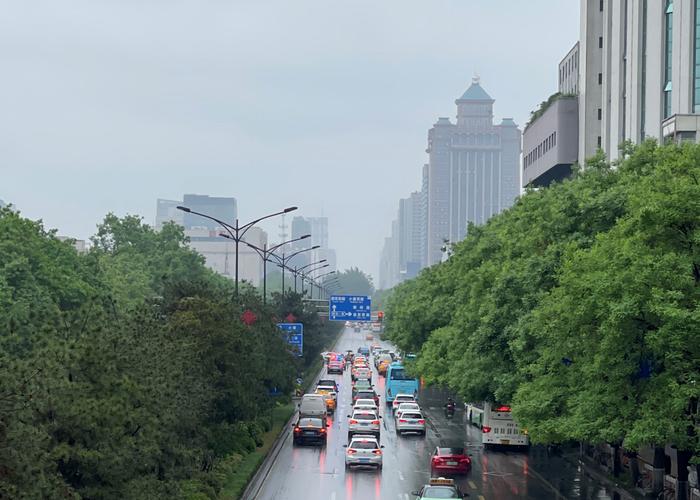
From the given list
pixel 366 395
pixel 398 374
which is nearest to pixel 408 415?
pixel 366 395

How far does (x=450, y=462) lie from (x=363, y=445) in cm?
388

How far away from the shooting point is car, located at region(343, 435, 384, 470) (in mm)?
46750

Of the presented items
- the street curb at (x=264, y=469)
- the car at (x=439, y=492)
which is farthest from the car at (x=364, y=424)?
the car at (x=439, y=492)

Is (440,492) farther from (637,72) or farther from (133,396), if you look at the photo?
(637,72)

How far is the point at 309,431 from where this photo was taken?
55750 millimetres

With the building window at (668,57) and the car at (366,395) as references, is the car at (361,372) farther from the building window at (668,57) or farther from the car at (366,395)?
the building window at (668,57)

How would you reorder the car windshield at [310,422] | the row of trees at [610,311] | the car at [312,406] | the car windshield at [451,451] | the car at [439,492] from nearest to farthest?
the row of trees at [610,311] < the car at [439,492] < the car windshield at [451,451] < the car windshield at [310,422] < the car at [312,406]

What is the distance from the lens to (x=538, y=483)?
44.6m

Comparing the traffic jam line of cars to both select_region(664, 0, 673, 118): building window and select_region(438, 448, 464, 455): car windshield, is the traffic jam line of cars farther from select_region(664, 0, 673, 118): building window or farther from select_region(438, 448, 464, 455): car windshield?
select_region(664, 0, 673, 118): building window

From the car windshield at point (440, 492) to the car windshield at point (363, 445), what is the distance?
42.9 ft

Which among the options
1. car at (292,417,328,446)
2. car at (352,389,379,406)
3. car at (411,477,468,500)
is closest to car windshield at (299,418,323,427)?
car at (292,417,328,446)

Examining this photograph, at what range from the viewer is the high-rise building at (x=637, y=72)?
69.1 m

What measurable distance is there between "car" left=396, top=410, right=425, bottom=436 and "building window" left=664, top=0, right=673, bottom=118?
2472 cm

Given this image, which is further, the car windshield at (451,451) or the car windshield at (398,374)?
the car windshield at (398,374)
